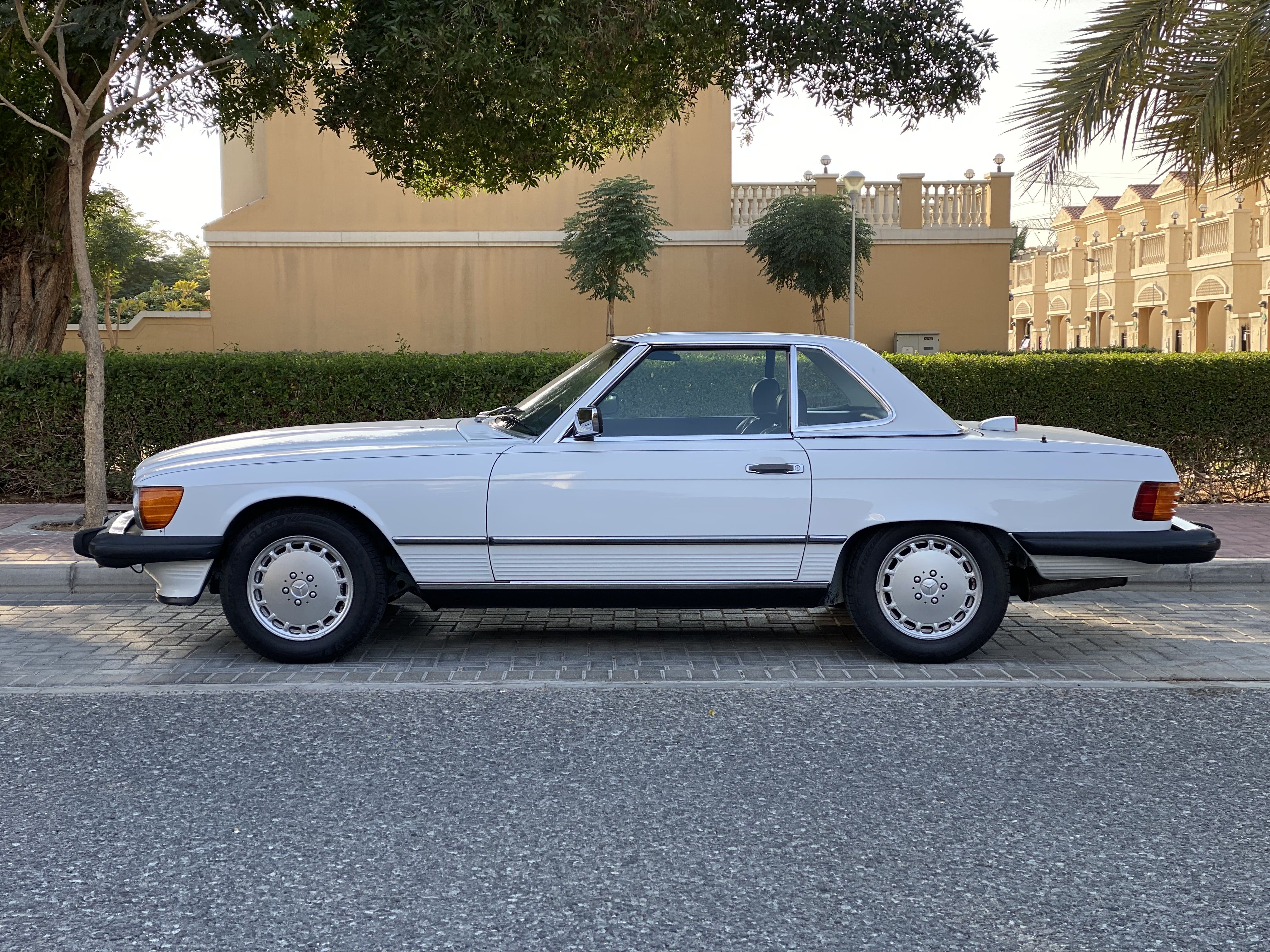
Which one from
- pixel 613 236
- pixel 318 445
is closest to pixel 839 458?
pixel 318 445

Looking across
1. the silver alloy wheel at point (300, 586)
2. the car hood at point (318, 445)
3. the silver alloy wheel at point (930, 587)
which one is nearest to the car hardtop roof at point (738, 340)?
the car hood at point (318, 445)

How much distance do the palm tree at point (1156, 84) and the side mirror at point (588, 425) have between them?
675 cm

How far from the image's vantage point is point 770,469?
6105 millimetres

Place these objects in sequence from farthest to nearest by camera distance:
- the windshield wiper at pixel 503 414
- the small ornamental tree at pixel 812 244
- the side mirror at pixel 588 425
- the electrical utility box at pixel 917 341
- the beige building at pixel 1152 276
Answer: the beige building at pixel 1152 276 → the electrical utility box at pixel 917 341 → the small ornamental tree at pixel 812 244 → the windshield wiper at pixel 503 414 → the side mirror at pixel 588 425

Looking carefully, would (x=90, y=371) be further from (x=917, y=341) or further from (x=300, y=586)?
(x=917, y=341)

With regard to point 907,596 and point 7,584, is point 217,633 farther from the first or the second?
point 907,596

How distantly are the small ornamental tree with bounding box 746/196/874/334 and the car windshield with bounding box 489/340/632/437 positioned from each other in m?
29.4

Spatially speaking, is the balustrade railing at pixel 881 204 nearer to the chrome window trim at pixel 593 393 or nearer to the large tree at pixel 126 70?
the large tree at pixel 126 70

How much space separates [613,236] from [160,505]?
1140 inches

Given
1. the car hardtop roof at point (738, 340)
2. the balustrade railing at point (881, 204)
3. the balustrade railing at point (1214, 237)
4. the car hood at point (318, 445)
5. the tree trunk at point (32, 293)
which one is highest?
the balustrade railing at point (1214, 237)

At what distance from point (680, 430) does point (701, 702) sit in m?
1.40

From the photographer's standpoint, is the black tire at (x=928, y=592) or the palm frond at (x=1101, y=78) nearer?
the black tire at (x=928, y=592)

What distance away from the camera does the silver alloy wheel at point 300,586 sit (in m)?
6.12

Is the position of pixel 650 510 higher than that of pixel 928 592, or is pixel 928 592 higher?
pixel 650 510
